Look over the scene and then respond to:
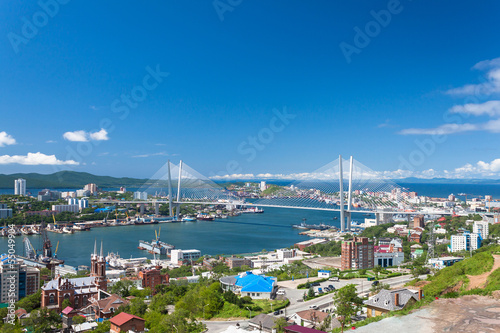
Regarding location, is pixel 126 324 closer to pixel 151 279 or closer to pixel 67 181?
pixel 151 279

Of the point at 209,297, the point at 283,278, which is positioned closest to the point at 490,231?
the point at 283,278

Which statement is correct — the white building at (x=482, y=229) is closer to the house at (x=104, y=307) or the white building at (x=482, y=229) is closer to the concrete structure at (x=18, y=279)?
the house at (x=104, y=307)

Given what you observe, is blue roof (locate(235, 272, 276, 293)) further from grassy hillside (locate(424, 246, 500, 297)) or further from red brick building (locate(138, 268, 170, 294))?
grassy hillside (locate(424, 246, 500, 297))

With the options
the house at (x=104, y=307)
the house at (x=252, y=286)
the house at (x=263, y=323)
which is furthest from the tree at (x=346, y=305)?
the house at (x=104, y=307)

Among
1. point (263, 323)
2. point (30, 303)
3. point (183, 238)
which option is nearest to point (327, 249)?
point (183, 238)

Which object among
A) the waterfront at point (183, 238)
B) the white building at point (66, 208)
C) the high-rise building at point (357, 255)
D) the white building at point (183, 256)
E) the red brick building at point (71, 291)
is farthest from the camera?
the white building at point (66, 208)
